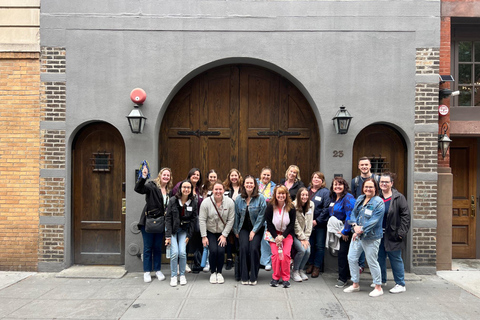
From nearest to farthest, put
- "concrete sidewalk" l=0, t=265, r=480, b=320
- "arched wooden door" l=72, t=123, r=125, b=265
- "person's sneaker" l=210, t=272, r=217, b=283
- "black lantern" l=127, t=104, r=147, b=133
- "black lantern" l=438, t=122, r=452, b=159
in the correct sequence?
"concrete sidewalk" l=0, t=265, r=480, b=320
"person's sneaker" l=210, t=272, r=217, b=283
"black lantern" l=127, t=104, r=147, b=133
"black lantern" l=438, t=122, r=452, b=159
"arched wooden door" l=72, t=123, r=125, b=265

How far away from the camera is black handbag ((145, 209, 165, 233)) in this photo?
221 inches

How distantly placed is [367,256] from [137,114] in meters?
4.66

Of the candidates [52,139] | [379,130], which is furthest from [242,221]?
[52,139]

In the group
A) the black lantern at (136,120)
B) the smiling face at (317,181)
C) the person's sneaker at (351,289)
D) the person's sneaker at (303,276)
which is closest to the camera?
the person's sneaker at (351,289)

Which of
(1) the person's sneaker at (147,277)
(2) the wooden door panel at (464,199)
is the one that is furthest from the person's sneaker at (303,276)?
(2) the wooden door panel at (464,199)

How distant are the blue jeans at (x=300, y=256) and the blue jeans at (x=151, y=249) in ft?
7.80

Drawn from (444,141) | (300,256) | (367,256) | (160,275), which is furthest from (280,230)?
(444,141)

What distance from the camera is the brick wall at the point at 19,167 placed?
6.40 meters

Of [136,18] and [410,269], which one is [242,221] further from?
[136,18]

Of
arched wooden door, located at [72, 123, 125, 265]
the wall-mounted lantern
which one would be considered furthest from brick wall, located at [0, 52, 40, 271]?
the wall-mounted lantern

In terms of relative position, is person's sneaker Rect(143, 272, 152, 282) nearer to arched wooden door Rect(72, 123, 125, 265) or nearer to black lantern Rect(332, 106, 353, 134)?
arched wooden door Rect(72, 123, 125, 265)

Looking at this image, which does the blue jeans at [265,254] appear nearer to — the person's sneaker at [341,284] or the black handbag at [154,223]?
the person's sneaker at [341,284]

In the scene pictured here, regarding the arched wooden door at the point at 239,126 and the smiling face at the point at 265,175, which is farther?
the arched wooden door at the point at 239,126

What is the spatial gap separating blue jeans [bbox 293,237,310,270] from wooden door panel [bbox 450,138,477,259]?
3847 mm
